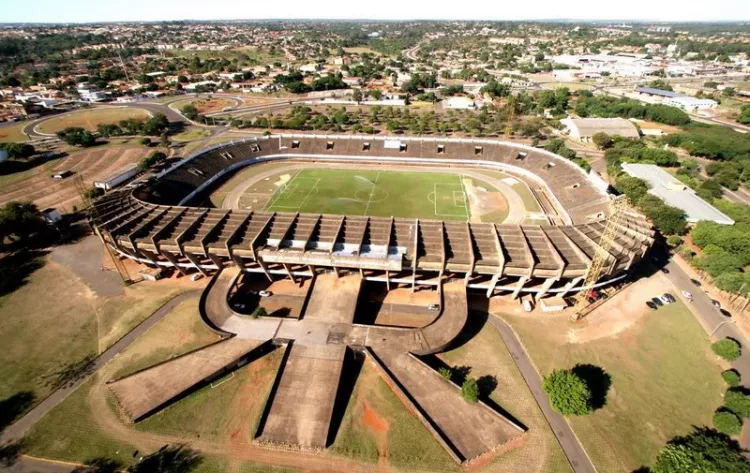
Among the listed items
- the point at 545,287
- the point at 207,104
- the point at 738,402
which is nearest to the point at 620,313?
the point at 545,287

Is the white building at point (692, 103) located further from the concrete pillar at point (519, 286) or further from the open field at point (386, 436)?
the open field at point (386, 436)

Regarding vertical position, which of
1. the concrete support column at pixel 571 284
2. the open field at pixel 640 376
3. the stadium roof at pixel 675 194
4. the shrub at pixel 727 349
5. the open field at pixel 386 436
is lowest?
the open field at pixel 640 376

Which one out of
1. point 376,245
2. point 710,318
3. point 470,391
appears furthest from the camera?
point 376,245

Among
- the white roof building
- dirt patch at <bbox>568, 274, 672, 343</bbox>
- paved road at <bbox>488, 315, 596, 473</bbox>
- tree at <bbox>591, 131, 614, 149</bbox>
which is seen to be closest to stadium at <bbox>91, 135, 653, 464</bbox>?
dirt patch at <bbox>568, 274, 672, 343</bbox>

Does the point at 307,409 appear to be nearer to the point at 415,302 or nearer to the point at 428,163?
the point at 415,302

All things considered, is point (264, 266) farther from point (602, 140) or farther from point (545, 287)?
point (602, 140)

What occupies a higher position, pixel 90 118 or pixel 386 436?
pixel 90 118

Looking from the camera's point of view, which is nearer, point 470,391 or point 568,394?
point 568,394

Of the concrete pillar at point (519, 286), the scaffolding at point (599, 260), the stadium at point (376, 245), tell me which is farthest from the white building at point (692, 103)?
the concrete pillar at point (519, 286)
